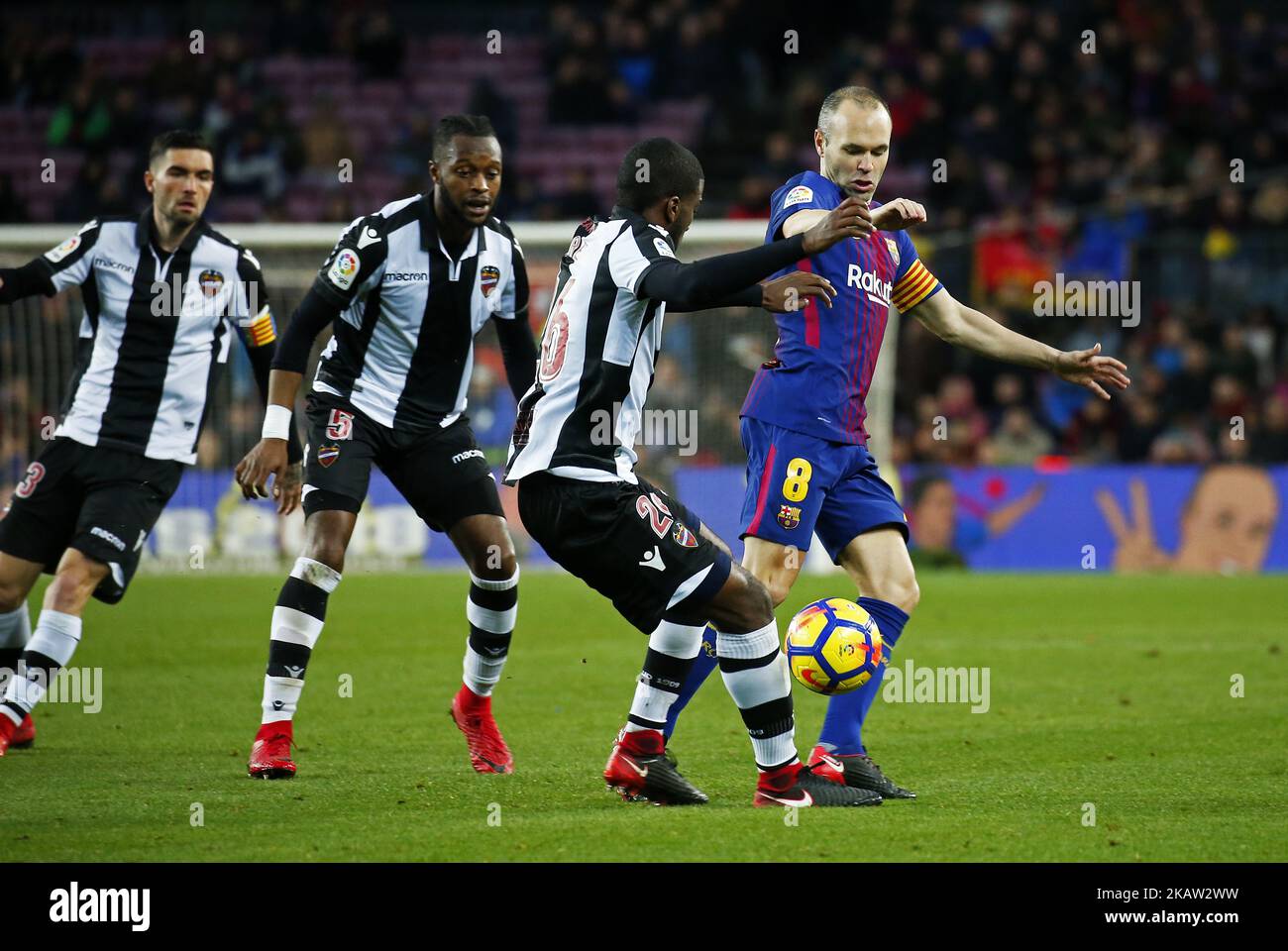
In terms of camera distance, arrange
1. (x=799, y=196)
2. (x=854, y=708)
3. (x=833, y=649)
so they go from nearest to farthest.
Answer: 1. (x=833, y=649)
2. (x=799, y=196)
3. (x=854, y=708)

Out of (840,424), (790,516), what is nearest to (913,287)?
(840,424)

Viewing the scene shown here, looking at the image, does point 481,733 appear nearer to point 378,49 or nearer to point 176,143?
point 176,143

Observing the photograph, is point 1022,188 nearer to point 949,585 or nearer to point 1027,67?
point 1027,67

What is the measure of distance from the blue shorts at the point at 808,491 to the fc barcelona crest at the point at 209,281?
2.50m

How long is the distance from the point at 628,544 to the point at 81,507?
2.80 metres

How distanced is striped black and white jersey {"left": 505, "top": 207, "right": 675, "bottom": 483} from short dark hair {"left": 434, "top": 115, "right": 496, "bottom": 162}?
0.98 meters

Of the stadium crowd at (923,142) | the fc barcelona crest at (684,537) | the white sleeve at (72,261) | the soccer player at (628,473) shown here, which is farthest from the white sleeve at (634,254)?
the stadium crowd at (923,142)

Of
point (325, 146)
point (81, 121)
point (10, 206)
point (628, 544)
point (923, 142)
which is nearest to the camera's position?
point (628, 544)

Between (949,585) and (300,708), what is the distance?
340 inches

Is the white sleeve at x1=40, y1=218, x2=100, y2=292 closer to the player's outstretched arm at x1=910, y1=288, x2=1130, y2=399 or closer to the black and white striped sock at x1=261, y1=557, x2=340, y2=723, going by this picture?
the black and white striped sock at x1=261, y1=557, x2=340, y2=723

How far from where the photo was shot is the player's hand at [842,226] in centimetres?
497

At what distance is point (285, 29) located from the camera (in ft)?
79.0

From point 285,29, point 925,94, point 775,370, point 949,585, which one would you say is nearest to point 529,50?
point 285,29

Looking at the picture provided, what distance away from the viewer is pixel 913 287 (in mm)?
6602
